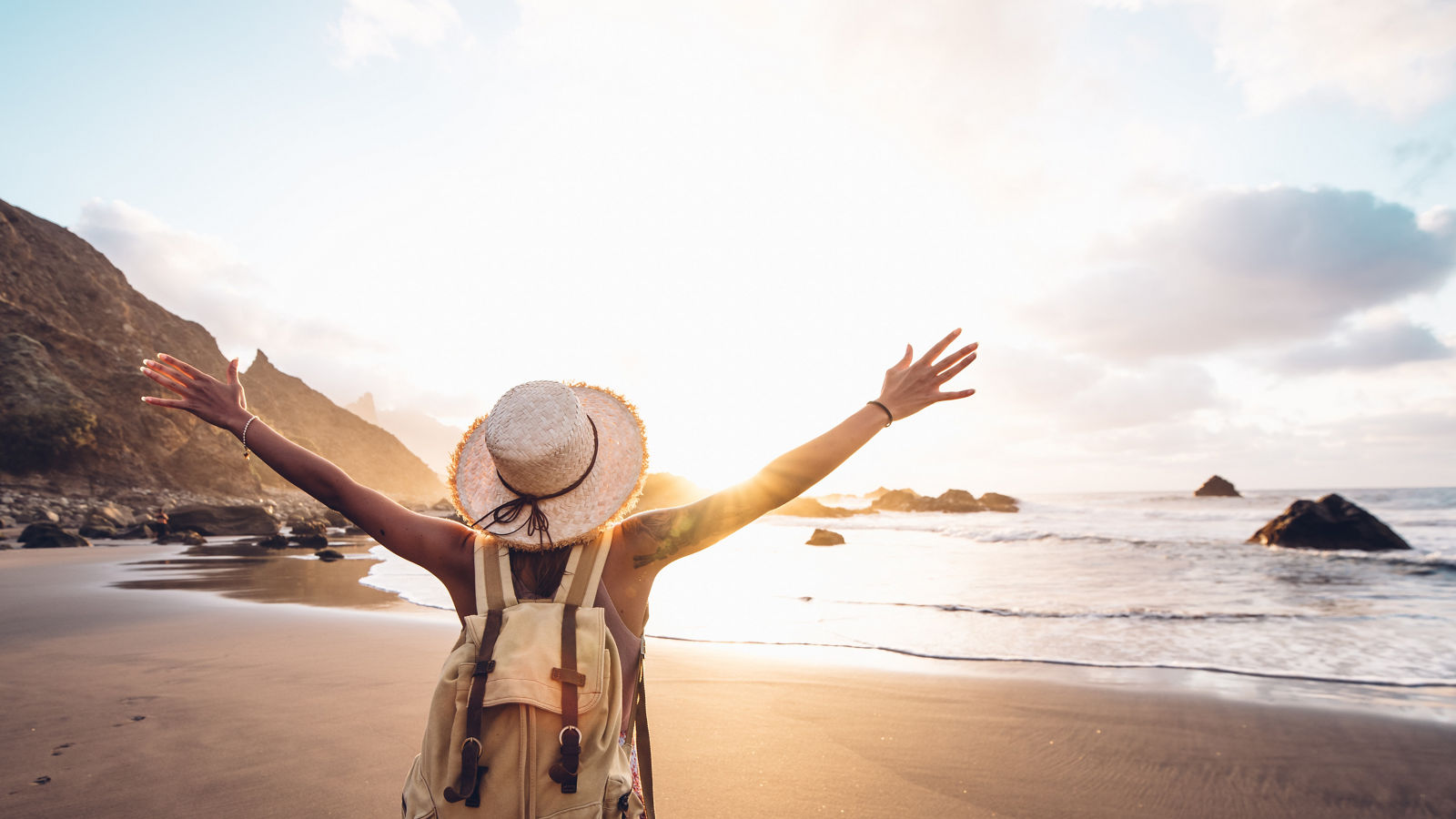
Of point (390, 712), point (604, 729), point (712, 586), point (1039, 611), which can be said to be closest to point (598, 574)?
point (604, 729)

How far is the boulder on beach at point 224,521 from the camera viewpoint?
2436 cm

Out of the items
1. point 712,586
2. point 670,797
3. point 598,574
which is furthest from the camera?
point 712,586

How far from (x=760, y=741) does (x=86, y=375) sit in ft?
152

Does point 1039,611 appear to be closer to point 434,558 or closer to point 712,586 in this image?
point 712,586

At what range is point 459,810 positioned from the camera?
1.45 m

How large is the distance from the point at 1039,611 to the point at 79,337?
160 ft

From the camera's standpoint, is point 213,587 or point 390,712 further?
point 213,587

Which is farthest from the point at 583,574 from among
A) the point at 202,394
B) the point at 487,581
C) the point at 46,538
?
the point at 46,538

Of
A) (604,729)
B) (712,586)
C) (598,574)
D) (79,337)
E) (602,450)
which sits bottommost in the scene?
(712,586)

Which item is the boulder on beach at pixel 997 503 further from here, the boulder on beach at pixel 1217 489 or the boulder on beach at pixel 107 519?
the boulder on beach at pixel 107 519

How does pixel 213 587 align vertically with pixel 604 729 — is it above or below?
below

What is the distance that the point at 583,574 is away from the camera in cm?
172

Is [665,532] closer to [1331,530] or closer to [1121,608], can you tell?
[1121,608]

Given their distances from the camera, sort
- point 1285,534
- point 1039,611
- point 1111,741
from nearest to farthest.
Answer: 1. point 1111,741
2. point 1039,611
3. point 1285,534
